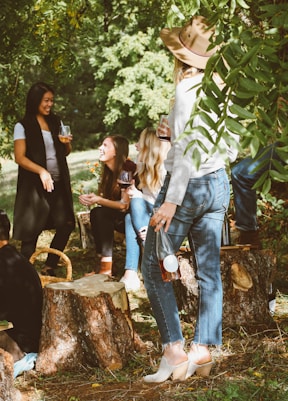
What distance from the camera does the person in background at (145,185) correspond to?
5.77 meters

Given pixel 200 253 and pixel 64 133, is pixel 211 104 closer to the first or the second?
pixel 200 253

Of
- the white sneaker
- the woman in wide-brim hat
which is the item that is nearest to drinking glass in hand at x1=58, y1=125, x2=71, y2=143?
the white sneaker

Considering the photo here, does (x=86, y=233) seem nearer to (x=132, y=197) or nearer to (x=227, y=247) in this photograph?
(x=132, y=197)

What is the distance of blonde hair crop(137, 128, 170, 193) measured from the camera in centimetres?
577

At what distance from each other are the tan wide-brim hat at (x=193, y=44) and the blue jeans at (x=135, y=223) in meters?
2.56

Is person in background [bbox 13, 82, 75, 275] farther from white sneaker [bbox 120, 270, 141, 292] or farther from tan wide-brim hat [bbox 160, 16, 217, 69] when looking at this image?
tan wide-brim hat [bbox 160, 16, 217, 69]

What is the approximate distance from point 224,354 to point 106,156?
254cm

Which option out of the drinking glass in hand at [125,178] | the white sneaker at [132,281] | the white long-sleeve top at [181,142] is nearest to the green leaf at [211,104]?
the white long-sleeve top at [181,142]

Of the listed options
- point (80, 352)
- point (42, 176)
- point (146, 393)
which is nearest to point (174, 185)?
point (146, 393)

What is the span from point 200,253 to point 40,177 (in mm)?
2601

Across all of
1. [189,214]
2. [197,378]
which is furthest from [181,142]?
[197,378]

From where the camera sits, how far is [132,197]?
19.5 feet

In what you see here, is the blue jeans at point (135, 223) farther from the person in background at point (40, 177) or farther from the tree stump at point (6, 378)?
the tree stump at point (6, 378)

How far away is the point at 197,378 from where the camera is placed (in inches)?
149
